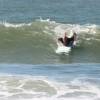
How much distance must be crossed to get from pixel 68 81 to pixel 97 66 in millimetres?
2252

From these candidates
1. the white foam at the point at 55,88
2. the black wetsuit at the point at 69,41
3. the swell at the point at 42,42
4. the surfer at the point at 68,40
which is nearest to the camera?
the white foam at the point at 55,88

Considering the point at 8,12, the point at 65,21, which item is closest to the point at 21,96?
the point at 65,21

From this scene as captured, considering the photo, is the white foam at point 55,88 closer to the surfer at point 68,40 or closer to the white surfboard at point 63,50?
the white surfboard at point 63,50

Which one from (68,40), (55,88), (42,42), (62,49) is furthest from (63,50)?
(55,88)

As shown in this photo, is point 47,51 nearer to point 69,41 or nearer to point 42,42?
point 69,41

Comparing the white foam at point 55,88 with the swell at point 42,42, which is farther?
the swell at point 42,42

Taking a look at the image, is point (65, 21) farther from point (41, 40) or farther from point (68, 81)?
point (68, 81)

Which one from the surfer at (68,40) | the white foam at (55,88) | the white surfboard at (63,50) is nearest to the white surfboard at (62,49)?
the white surfboard at (63,50)

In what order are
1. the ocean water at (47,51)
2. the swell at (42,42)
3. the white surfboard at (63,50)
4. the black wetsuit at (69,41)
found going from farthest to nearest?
the black wetsuit at (69,41) → the white surfboard at (63,50) → the swell at (42,42) → the ocean water at (47,51)

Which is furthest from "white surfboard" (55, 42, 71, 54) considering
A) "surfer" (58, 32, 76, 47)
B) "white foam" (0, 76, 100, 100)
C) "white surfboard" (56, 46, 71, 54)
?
"white foam" (0, 76, 100, 100)

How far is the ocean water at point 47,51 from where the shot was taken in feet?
43.2

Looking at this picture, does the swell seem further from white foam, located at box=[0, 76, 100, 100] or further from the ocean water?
white foam, located at box=[0, 76, 100, 100]

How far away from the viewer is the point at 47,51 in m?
20.1

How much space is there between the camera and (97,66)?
15945mm
